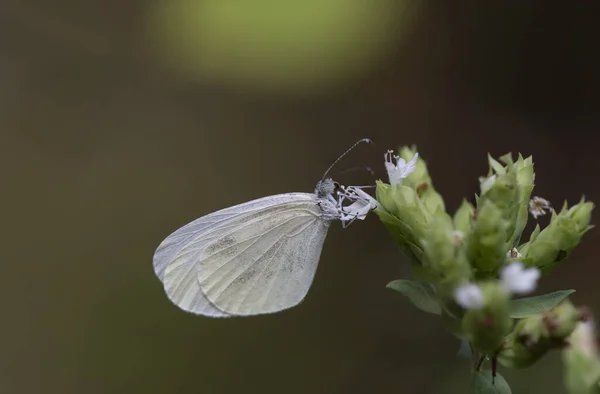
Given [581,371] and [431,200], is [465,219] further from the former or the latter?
[581,371]

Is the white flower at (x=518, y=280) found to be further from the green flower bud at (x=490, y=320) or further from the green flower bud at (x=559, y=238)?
the green flower bud at (x=559, y=238)

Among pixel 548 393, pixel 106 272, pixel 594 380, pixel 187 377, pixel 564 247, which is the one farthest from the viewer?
pixel 106 272

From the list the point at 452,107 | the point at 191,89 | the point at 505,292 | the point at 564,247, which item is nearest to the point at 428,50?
the point at 452,107

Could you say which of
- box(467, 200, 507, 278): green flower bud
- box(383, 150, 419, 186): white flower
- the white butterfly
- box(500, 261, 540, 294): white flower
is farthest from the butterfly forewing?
box(500, 261, 540, 294): white flower

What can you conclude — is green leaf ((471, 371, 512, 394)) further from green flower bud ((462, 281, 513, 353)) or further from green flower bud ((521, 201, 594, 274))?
green flower bud ((521, 201, 594, 274))

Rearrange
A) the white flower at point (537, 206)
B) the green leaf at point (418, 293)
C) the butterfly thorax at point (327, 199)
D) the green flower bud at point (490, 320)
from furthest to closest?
1. the butterfly thorax at point (327, 199)
2. the white flower at point (537, 206)
3. the green leaf at point (418, 293)
4. the green flower bud at point (490, 320)

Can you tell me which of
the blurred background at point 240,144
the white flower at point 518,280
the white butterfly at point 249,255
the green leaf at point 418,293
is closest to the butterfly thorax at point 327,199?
the white butterfly at point 249,255

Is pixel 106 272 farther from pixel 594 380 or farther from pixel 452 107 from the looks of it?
pixel 594 380
